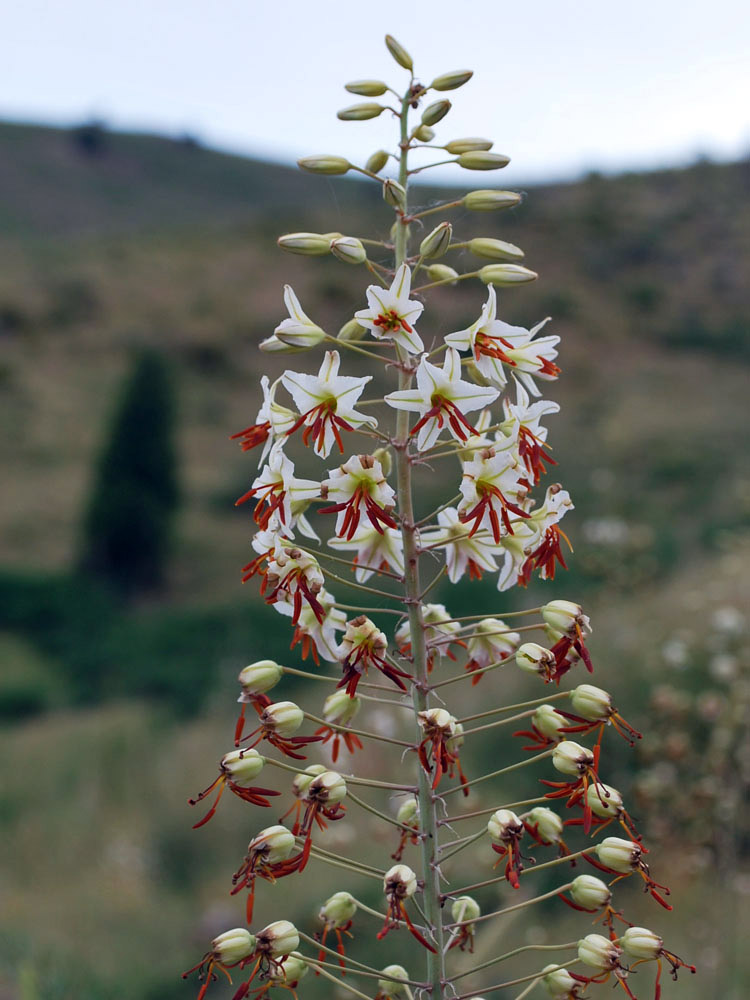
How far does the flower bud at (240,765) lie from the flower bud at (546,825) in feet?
2.59

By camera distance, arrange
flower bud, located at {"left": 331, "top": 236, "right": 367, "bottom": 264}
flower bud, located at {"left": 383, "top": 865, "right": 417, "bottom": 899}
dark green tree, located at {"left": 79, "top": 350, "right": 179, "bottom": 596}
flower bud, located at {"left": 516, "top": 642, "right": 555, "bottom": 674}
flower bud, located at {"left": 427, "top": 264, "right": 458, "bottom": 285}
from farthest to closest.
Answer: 1. dark green tree, located at {"left": 79, "top": 350, "right": 179, "bottom": 596}
2. flower bud, located at {"left": 427, "top": 264, "right": 458, "bottom": 285}
3. flower bud, located at {"left": 331, "top": 236, "right": 367, "bottom": 264}
4. flower bud, located at {"left": 516, "top": 642, "right": 555, "bottom": 674}
5. flower bud, located at {"left": 383, "top": 865, "right": 417, "bottom": 899}

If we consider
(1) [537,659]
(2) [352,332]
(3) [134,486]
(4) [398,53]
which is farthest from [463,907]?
(3) [134,486]

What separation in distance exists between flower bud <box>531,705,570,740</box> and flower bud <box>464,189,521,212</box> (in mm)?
1588

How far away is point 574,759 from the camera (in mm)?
2533

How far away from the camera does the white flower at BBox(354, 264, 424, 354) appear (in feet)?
8.75

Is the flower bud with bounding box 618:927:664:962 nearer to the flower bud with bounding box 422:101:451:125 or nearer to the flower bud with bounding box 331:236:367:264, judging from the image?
the flower bud with bounding box 331:236:367:264

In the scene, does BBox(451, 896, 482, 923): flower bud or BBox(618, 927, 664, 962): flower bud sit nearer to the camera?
BBox(618, 927, 664, 962): flower bud

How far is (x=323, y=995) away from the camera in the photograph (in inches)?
308

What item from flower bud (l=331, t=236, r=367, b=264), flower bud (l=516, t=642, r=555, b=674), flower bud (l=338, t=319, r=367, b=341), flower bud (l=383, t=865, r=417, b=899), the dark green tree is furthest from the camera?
the dark green tree

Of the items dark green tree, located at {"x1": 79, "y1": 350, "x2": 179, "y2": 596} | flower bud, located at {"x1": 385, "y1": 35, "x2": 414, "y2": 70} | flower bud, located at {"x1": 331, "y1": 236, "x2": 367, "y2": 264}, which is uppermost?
flower bud, located at {"x1": 385, "y1": 35, "x2": 414, "y2": 70}

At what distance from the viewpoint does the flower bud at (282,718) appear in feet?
8.54

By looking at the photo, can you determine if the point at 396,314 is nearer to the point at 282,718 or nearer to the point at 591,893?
the point at 282,718

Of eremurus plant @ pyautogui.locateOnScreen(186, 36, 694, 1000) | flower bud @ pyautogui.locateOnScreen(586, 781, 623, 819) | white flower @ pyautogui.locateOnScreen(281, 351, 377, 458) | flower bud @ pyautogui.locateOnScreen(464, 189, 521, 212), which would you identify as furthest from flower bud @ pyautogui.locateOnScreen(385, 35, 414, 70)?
flower bud @ pyautogui.locateOnScreen(586, 781, 623, 819)

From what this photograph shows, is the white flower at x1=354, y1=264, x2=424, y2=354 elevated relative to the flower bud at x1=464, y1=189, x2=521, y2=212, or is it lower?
lower
